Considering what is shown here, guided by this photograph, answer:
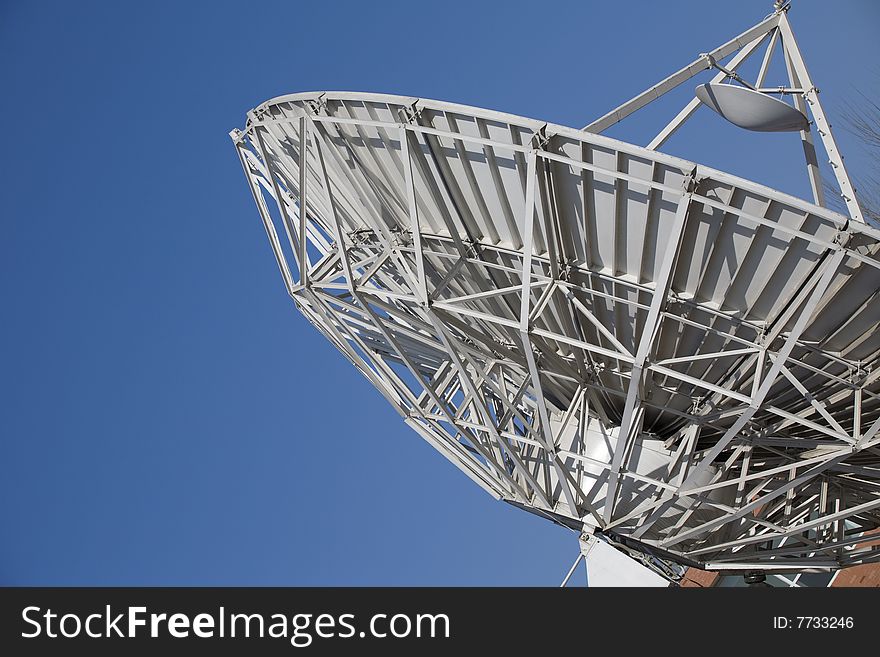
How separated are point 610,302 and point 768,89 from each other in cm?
493

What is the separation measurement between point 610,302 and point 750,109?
4058mm

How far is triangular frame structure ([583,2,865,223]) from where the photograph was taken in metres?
15.8

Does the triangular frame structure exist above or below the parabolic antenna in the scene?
above

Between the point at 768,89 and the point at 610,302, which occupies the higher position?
the point at 768,89

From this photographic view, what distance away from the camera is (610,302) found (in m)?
16.3

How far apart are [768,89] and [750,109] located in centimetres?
230

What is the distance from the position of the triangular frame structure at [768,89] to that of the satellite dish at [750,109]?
945mm

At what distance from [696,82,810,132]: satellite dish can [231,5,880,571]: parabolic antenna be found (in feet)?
4.11

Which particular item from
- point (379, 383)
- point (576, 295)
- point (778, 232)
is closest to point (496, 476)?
point (379, 383)

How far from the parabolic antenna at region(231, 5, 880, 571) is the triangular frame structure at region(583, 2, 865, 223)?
65 millimetres

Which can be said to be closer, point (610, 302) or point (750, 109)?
point (750, 109)

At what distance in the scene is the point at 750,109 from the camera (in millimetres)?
14617

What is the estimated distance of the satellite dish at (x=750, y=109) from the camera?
14.4 m
